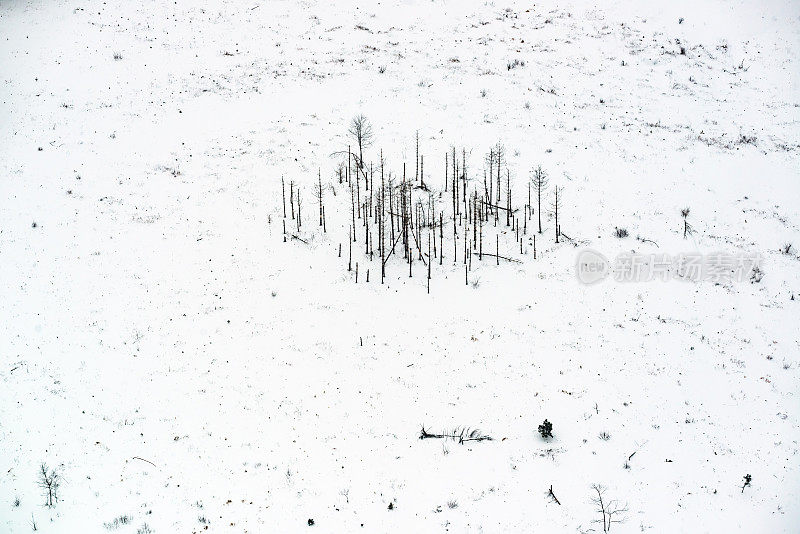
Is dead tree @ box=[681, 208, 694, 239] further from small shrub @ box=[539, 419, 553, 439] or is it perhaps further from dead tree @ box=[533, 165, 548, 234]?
small shrub @ box=[539, 419, 553, 439]

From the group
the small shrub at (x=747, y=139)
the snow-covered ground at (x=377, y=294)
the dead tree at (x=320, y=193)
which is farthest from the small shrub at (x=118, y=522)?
the small shrub at (x=747, y=139)

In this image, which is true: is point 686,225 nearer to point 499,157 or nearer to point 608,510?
point 499,157

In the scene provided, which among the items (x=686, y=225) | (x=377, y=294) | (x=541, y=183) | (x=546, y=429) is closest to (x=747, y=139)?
(x=686, y=225)

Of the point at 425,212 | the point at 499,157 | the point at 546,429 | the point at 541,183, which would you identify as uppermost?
the point at 499,157

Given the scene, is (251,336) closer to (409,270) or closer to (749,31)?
(409,270)

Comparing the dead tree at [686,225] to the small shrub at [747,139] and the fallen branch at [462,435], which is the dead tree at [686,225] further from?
the fallen branch at [462,435]

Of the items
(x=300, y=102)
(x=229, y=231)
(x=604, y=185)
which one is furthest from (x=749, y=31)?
(x=229, y=231)
